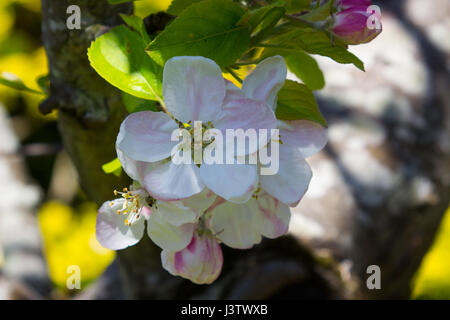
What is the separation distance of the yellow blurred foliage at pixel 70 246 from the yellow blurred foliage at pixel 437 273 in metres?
1.02

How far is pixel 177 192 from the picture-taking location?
15.4 inches

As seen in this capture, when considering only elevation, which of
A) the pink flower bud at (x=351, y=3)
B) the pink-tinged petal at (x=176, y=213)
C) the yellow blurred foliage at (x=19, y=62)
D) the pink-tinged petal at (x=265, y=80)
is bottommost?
the yellow blurred foliage at (x=19, y=62)

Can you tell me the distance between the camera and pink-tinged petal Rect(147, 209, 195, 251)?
44 centimetres

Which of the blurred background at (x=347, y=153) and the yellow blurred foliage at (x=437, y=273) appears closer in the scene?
the blurred background at (x=347, y=153)

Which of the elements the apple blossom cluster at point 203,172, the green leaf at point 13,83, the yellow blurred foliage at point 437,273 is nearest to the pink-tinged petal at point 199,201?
the apple blossom cluster at point 203,172

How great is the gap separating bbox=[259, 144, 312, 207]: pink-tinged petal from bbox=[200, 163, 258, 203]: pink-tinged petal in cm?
4

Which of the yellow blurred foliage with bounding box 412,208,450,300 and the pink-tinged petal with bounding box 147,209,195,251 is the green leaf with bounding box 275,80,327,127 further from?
the yellow blurred foliage with bounding box 412,208,450,300

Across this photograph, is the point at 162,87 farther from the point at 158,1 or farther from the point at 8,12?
the point at 8,12

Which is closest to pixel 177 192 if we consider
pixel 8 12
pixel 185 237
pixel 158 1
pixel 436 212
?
pixel 185 237

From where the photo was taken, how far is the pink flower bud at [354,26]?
0.44 meters

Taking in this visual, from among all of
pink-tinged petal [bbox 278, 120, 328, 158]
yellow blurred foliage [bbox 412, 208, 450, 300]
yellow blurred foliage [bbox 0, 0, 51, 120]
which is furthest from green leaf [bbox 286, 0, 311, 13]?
yellow blurred foliage [bbox 0, 0, 51, 120]

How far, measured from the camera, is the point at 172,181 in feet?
1.32

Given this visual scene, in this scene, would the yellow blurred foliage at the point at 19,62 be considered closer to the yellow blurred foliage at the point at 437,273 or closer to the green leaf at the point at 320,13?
the yellow blurred foliage at the point at 437,273
